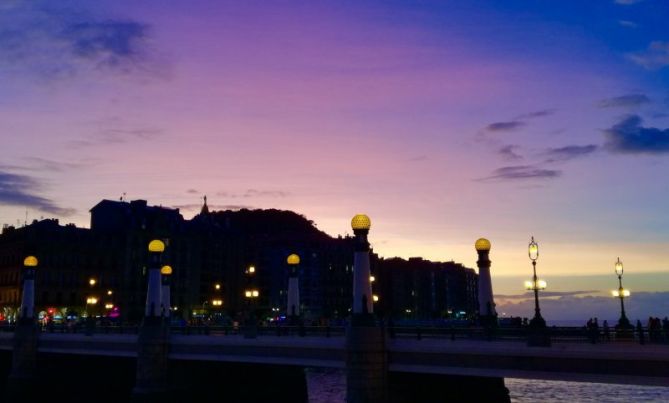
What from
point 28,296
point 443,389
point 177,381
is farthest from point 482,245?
point 28,296

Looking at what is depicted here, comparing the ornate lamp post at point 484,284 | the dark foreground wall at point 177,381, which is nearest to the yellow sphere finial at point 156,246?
the dark foreground wall at point 177,381

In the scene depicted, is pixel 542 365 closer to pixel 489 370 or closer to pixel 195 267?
pixel 489 370

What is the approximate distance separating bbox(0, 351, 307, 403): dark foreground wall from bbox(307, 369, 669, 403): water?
46.4 feet

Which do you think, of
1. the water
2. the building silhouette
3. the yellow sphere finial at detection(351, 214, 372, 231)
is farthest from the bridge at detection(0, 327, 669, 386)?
the building silhouette

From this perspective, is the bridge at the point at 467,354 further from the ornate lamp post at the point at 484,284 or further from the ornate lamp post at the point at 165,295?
→ the ornate lamp post at the point at 484,284

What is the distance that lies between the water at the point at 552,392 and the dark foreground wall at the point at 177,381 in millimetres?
14155

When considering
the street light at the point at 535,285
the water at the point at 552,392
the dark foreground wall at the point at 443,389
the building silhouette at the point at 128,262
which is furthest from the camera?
the building silhouette at the point at 128,262

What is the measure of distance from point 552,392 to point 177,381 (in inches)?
1751

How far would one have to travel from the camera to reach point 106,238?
118 meters

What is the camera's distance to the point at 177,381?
44.8 meters

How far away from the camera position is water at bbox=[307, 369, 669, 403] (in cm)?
6589

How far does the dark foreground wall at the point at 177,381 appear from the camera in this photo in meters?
45.6

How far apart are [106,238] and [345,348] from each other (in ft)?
306

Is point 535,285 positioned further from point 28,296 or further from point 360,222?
point 28,296
